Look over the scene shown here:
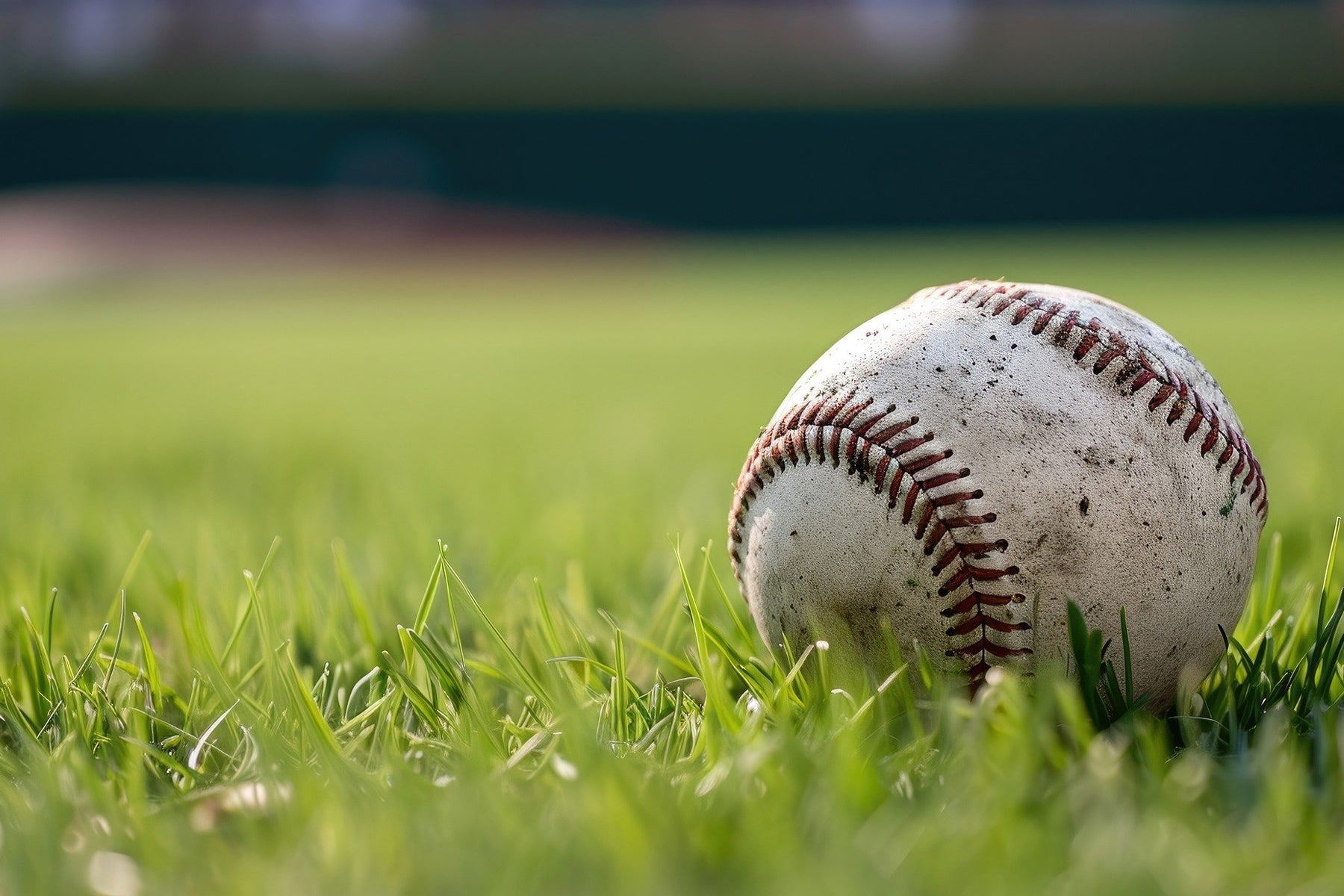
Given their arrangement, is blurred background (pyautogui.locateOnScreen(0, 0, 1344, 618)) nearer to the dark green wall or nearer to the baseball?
the dark green wall

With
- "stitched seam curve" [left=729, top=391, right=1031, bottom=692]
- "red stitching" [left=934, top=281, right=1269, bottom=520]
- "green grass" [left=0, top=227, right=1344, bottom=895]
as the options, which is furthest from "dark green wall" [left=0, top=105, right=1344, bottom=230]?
"stitched seam curve" [left=729, top=391, right=1031, bottom=692]

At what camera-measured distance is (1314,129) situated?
18766 millimetres

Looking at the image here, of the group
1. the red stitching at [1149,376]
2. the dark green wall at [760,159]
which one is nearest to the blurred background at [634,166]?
the dark green wall at [760,159]

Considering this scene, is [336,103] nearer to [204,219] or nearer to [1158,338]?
[204,219]

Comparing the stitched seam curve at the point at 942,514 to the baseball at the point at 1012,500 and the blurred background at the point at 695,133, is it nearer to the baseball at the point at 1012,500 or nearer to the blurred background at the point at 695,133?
the baseball at the point at 1012,500

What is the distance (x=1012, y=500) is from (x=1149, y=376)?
231mm

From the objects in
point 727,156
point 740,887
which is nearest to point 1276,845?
point 740,887

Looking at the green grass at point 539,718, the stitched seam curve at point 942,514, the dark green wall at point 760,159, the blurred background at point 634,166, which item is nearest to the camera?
the green grass at point 539,718

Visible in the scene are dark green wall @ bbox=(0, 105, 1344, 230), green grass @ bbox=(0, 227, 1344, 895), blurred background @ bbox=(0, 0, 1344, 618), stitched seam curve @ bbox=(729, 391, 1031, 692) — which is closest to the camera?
green grass @ bbox=(0, 227, 1344, 895)

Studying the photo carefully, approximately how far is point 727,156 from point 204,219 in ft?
26.3

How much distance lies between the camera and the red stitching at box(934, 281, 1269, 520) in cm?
141

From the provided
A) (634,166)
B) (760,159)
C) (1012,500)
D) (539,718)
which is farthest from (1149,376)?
(634,166)

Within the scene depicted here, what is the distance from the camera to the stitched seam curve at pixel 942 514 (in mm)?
1338

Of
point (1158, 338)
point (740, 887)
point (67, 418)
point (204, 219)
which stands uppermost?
point (1158, 338)
